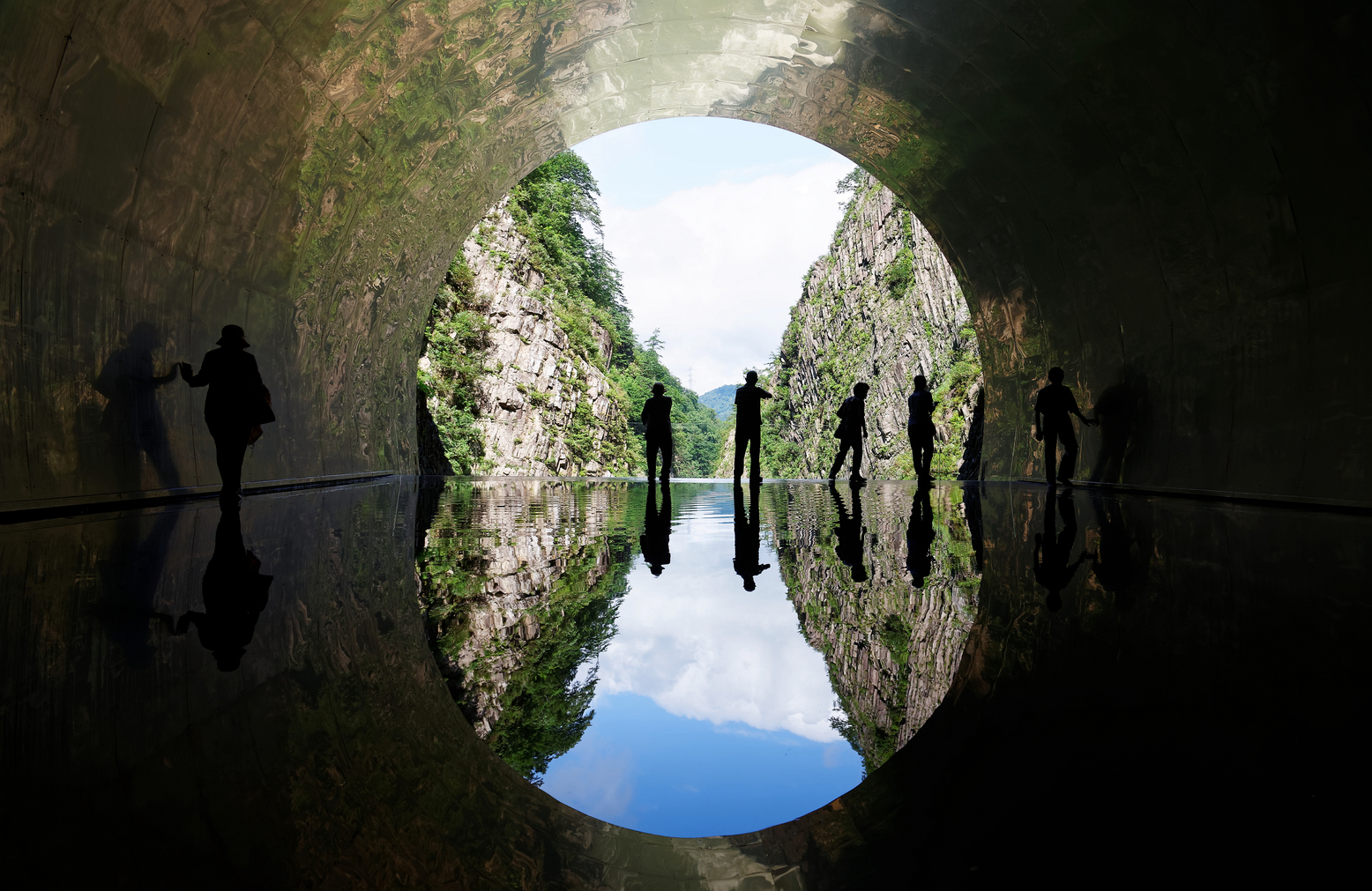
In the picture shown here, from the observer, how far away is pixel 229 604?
3.90 metres

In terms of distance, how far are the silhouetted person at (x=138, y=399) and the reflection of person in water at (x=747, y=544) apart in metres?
5.81

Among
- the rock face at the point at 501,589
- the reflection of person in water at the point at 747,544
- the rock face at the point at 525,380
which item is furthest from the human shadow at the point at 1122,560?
the rock face at the point at 525,380

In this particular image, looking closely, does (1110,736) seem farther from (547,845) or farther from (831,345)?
(831,345)

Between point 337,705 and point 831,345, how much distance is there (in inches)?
1750

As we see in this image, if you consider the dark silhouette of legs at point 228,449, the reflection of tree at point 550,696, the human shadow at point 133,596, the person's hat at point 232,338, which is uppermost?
the person's hat at point 232,338

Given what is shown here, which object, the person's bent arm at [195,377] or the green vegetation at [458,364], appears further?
the green vegetation at [458,364]

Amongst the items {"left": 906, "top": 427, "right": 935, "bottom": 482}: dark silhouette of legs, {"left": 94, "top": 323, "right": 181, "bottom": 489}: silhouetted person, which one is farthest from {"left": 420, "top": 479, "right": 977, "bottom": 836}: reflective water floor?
{"left": 906, "top": 427, "right": 935, "bottom": 482}: dark silhouette of legs

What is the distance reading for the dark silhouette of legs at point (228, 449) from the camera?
28.2ft

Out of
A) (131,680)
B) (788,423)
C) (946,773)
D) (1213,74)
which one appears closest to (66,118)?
(131,680)

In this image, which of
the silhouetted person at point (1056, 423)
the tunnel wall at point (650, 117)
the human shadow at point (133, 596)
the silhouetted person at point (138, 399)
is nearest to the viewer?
the human shadow at point (133, 596)

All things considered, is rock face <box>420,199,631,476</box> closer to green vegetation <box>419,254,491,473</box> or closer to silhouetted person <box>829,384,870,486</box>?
green vegetation <box>419,254,491,473</box>

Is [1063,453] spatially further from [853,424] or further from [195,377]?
[195,377]

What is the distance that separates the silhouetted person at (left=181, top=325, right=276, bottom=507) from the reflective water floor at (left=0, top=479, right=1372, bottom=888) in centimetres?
343

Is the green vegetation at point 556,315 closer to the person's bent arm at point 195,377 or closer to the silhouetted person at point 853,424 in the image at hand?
the silhouetted person at point 853,424
